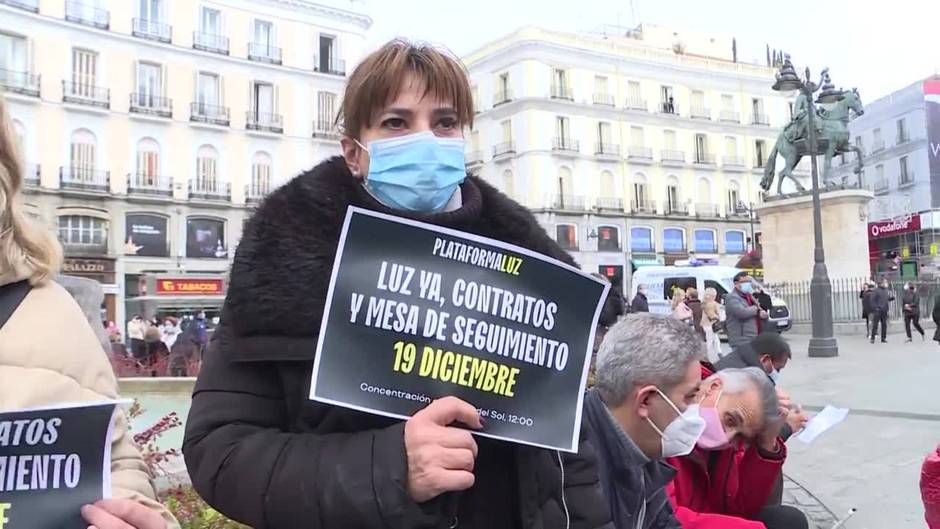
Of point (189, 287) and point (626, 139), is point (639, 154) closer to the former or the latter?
point (626, 139)

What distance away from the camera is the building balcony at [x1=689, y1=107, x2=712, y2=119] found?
5081 cm

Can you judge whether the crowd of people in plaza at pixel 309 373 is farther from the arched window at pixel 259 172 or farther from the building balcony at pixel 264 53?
the building balcony at pixel 264 53

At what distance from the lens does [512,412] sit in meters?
1.37

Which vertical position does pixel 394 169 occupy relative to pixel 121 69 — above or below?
below

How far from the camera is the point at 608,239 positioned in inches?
1831

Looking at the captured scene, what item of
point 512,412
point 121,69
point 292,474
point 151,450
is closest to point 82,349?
point 292,474

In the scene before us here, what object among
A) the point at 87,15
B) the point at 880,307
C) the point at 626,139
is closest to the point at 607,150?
the point at 626,139

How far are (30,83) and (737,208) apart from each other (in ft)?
137

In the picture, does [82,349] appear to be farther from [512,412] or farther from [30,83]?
[30,83]

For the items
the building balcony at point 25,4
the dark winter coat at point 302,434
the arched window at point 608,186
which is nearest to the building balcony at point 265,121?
the building balcony at point 25,4

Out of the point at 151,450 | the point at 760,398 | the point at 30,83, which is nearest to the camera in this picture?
the point at 760,398

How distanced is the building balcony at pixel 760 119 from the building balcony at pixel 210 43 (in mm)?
35456

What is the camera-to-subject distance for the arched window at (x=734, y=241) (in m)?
51.0

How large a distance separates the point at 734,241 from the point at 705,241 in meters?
2.77
